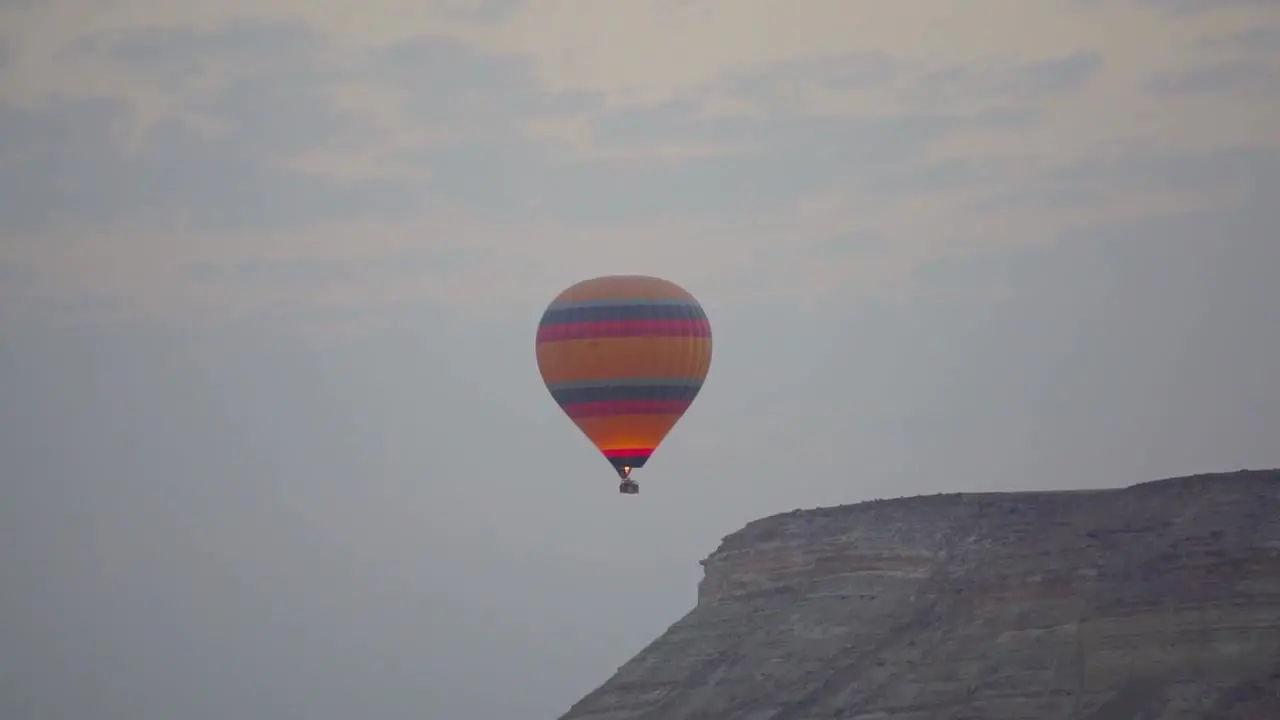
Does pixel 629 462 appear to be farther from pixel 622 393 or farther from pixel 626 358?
pixel 626 358

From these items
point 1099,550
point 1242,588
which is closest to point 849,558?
point 1099,550

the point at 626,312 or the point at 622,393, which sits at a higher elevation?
the point at 626,312

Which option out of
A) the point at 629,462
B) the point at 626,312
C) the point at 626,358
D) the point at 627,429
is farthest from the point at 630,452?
the point at 626,312

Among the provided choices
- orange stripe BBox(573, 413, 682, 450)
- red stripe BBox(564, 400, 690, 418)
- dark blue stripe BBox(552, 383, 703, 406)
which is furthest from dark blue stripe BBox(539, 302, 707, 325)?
orange stripe BBox(573, 413, 682, 450)

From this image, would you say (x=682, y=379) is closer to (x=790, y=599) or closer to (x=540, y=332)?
(x=540, y=332)

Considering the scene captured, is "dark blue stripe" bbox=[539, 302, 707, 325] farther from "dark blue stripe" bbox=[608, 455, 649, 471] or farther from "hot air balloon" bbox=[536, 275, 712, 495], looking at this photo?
"dark blue stripe" bbox=[608, 455, 649, 471]

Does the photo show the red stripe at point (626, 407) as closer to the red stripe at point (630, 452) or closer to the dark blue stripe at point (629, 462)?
the red stripe at point (630, 452)

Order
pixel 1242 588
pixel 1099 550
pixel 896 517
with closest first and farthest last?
pixel 1242 588, pixel 1099 550, pixel 896 517
